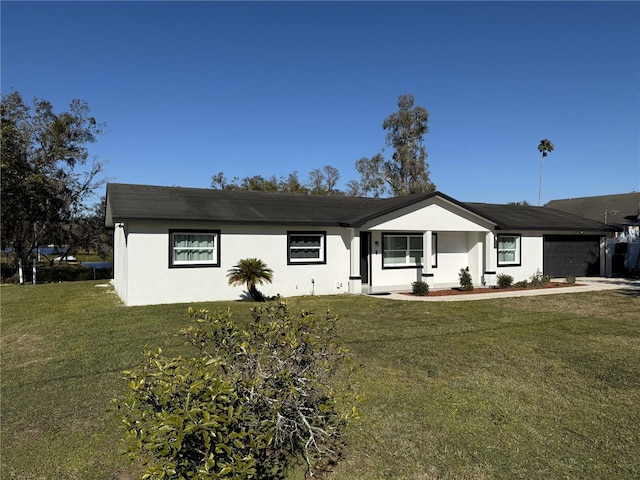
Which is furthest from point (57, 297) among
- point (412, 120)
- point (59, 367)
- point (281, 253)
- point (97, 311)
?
point (412, 120)

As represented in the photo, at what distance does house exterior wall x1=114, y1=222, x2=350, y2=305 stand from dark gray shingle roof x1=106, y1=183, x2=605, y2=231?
1.19 ft

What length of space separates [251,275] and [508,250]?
12.2 m

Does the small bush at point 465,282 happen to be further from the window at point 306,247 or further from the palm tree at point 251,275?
the palm tree at point 251,275

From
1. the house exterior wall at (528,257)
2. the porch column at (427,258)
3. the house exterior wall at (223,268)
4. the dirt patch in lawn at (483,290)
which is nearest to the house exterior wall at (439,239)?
the porch column at (427,258)

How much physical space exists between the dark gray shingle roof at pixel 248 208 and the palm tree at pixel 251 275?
1523 mm

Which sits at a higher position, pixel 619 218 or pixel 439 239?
pixel 619 218

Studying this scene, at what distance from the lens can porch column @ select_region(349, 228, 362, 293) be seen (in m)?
15.3

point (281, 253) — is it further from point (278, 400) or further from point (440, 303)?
point (278, 400)

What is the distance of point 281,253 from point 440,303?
5574 millimetres

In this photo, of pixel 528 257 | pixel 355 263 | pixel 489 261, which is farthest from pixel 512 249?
pixel 355 263

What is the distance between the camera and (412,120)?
140 ft

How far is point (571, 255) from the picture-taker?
806 inches

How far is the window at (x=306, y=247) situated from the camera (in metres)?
14.8

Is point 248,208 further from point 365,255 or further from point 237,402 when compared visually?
point 237,402
